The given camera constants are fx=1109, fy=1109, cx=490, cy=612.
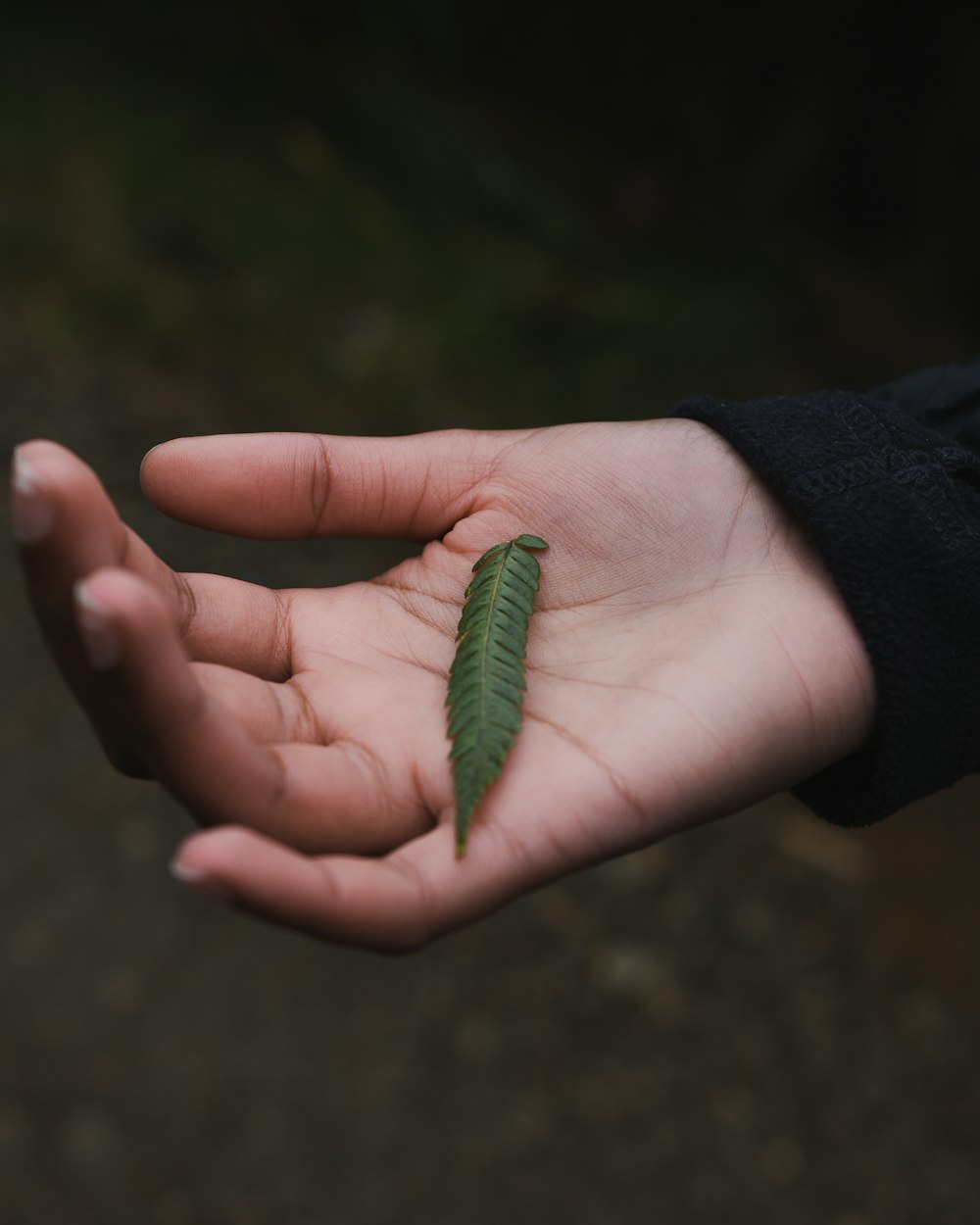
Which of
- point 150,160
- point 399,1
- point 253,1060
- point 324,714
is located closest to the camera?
point 324,714

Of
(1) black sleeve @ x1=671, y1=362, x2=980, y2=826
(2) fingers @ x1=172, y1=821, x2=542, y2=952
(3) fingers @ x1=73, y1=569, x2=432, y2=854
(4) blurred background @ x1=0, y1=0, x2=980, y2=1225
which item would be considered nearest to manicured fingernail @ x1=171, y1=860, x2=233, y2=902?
(2) fingers @ x1=172, y1=821, x2=542, y2=952

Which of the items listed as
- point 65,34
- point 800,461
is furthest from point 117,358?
point 800,461

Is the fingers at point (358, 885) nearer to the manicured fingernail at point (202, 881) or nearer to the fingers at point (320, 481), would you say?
the manicured fingernail at point (202, 881)

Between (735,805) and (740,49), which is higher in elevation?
(740,49)

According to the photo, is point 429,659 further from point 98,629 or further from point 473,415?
point 473,415

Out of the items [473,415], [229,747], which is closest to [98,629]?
[229,747]

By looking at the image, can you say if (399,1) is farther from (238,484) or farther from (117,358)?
(238,484)
